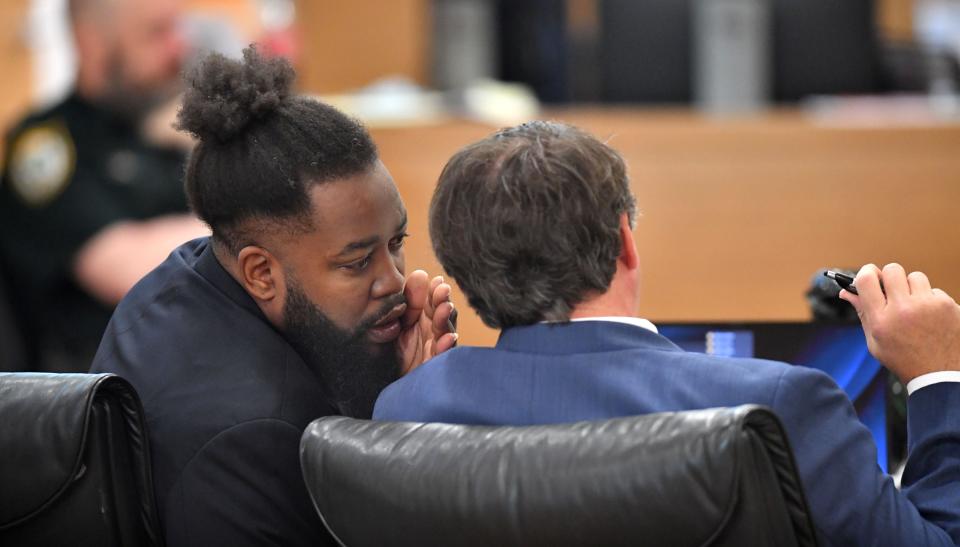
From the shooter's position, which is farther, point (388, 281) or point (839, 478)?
point (388, 281)

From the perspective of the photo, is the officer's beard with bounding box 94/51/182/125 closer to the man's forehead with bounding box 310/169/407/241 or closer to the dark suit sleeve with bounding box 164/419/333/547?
the man's forehead with bounding box 310/169/407/241

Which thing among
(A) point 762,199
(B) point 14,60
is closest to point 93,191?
(A) point 762,199

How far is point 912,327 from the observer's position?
131 centimetres

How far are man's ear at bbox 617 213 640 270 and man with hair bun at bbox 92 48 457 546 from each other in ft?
0.98

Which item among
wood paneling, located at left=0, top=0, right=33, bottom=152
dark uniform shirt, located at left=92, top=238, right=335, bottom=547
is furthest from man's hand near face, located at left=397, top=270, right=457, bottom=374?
wood paneling, located at left=0, top=0, right=33, bottom=152

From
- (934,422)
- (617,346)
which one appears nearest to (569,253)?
(617,346)

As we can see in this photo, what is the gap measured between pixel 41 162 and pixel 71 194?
12 centimetres

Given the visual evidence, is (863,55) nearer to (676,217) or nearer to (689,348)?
(676,217)

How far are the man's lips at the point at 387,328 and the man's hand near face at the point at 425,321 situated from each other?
2 cm

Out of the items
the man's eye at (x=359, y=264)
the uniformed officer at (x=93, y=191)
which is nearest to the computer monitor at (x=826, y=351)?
the man's eye at (x=359, y=264)

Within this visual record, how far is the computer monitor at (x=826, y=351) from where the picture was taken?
1658 millimetres

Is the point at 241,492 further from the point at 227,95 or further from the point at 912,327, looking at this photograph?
the point at 912,327

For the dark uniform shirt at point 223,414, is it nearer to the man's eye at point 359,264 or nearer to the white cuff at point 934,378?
the man's eye at point 359,264

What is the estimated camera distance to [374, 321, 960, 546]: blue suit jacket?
3.89 feet
